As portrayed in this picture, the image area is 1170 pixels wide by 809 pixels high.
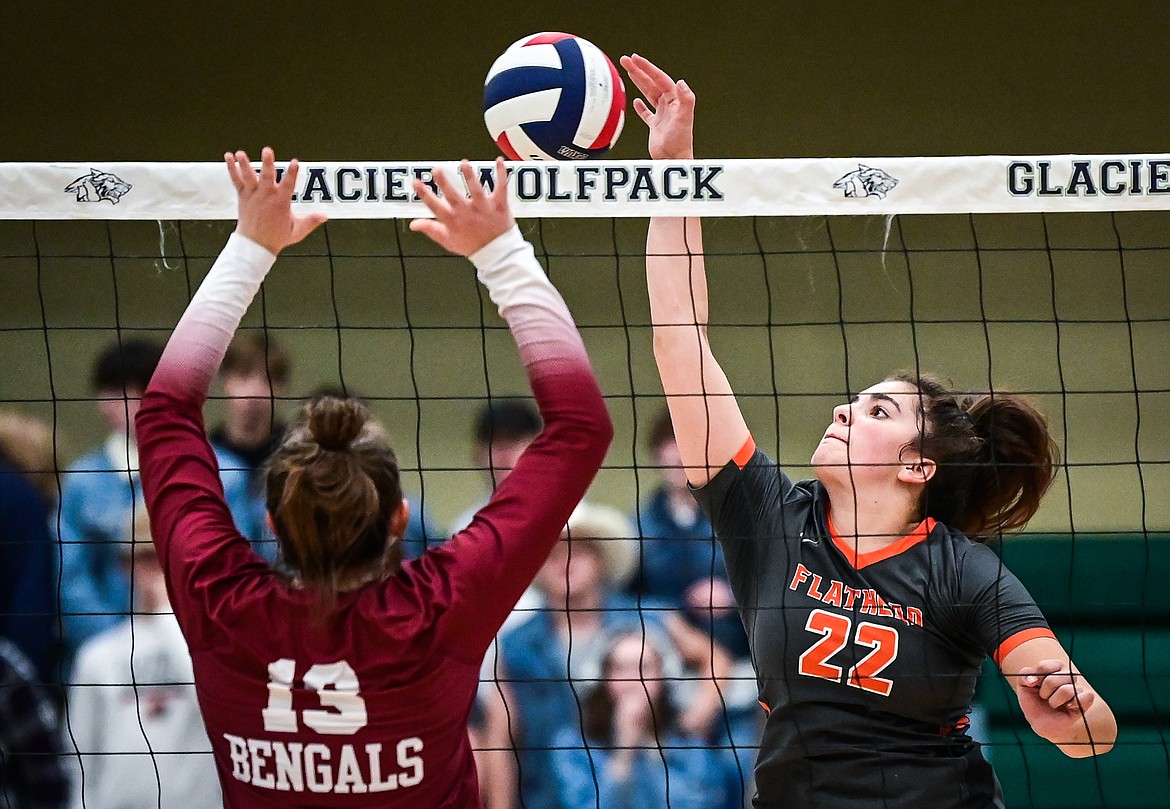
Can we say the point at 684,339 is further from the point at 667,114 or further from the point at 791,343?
the point at 791,343

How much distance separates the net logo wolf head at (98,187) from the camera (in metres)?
2.52

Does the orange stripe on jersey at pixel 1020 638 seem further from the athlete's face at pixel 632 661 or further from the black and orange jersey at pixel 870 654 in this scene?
the athlete's face at pixel 632 661

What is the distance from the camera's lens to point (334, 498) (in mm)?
1692

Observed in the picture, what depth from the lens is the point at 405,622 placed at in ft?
5.61

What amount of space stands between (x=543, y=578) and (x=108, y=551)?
150 centimetres

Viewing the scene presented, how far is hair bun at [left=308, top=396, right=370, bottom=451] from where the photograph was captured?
177 cm

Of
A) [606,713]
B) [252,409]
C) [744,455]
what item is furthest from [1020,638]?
[252,409]

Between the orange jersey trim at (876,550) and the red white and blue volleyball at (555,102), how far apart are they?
36.6 inches

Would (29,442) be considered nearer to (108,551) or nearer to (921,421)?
(108,551)

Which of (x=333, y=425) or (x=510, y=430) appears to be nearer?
(x=333, y=425)

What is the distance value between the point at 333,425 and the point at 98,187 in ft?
3.38

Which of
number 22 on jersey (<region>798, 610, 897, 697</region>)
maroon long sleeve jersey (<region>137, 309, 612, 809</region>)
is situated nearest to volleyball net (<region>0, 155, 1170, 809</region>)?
number 22 on jersey (<region>798, 610, 897, 697</region>)

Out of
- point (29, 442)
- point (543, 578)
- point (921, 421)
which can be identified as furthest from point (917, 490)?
point (29, 442)

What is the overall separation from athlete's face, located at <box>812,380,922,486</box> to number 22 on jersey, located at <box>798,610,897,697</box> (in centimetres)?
31
